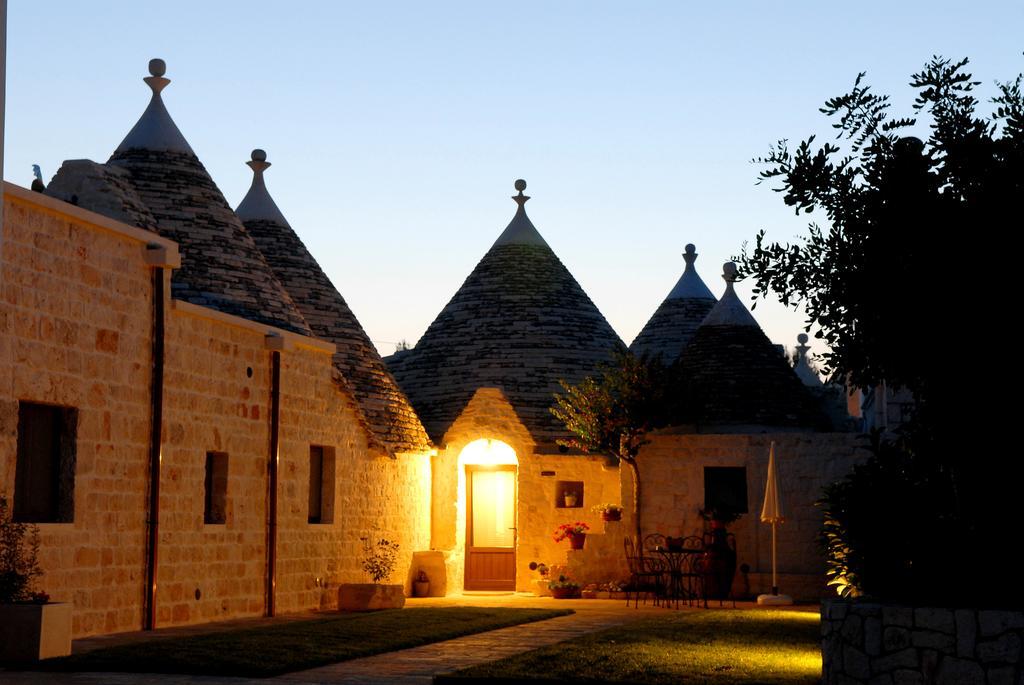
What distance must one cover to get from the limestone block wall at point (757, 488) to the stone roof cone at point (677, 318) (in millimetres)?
8083

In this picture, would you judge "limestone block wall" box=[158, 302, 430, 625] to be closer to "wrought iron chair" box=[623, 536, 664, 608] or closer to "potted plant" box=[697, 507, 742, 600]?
"wrought iron chair" box=[623, 536, 664, 608]

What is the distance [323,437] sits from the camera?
68.9 feet

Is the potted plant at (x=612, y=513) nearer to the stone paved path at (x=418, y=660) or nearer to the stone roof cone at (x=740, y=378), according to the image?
the stone roof cone at (x=740, y=378)

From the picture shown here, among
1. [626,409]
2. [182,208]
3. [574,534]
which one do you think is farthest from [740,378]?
[182,208]

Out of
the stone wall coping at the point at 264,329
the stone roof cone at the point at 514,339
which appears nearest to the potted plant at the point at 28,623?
the stone wall coping at the point at 264,329

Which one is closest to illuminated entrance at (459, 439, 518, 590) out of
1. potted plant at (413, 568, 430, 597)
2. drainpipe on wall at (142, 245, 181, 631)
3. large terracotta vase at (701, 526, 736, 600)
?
potted plant at (413, 568, 430, 597)

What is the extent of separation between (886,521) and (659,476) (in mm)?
13612

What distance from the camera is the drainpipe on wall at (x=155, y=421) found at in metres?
15.6

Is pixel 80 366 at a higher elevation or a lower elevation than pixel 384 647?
higher

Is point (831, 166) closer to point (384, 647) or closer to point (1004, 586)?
point (1004, 586)

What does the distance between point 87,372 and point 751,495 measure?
12.5m

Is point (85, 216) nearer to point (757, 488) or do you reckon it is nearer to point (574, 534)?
point (757, 488)

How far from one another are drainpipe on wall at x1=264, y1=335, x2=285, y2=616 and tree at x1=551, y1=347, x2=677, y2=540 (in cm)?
728

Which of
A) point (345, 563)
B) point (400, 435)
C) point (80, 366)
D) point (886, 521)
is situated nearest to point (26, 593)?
point (80, 366)
